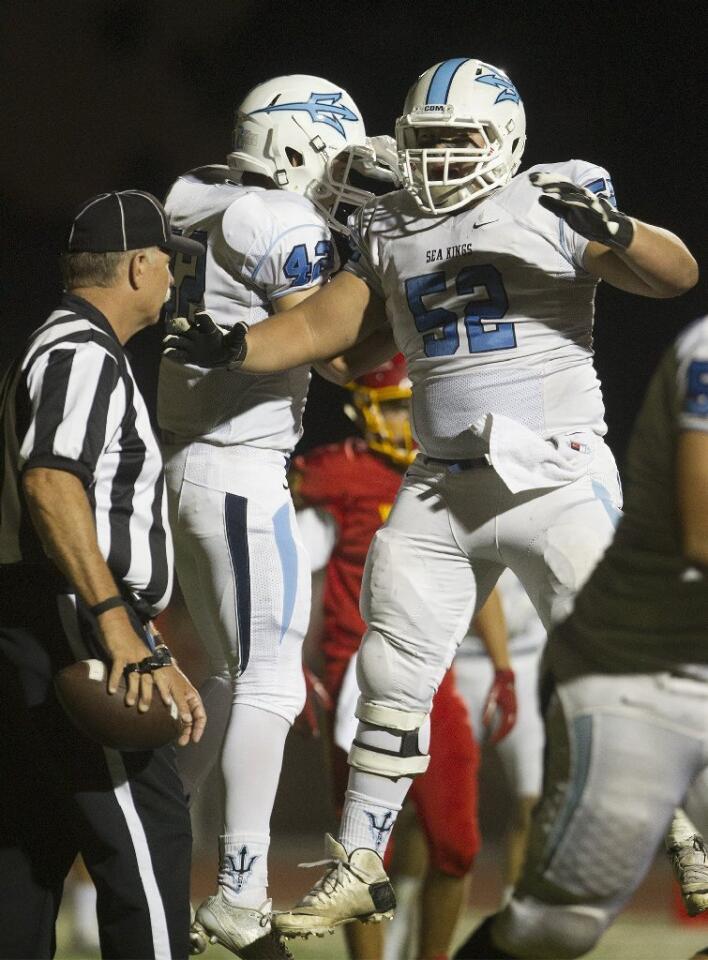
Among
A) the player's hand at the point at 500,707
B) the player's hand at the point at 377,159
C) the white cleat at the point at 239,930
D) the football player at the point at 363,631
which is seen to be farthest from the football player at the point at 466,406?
the player's hand at the point at 500,707

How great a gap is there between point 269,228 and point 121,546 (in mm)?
837

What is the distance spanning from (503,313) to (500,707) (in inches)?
60.4

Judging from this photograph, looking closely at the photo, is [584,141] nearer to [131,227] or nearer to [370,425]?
[370,425]

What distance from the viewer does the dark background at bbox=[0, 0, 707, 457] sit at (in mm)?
5000

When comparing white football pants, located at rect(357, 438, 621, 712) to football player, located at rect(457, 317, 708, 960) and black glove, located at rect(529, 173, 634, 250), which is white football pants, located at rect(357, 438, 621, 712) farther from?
football player, located at rect(457, 317, 708, 960)

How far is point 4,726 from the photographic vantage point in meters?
2.00

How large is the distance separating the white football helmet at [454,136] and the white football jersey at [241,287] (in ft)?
0.88

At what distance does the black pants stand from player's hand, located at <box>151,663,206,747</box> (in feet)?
0.20

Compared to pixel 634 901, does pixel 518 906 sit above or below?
above

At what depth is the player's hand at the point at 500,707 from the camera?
11.8 feet

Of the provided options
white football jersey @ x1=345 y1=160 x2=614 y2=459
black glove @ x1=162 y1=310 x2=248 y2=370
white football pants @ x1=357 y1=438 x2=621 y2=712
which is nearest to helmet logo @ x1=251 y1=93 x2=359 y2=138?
white football jersey @ x1=345 y1=160 x2=614 y2=459

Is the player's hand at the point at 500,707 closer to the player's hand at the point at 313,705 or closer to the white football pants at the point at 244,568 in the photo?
the player's hand at the point at 313,705

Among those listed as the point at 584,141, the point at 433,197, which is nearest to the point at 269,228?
the point at 433,197

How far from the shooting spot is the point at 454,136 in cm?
246
